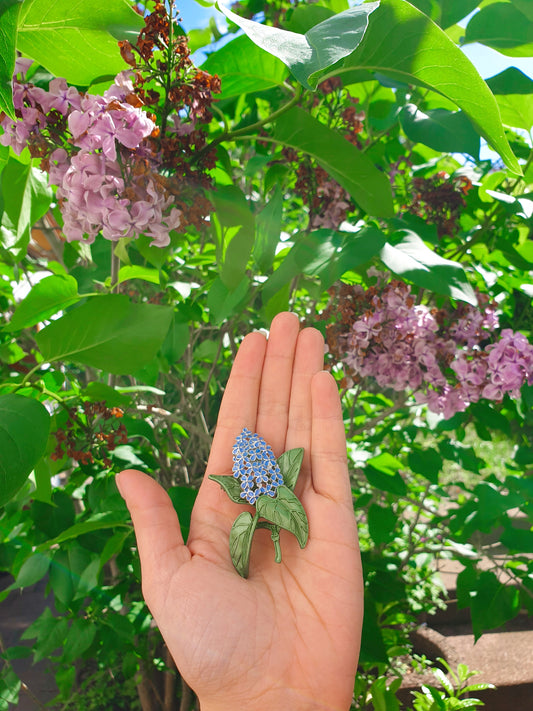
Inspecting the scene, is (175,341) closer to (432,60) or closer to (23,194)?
(23,194)

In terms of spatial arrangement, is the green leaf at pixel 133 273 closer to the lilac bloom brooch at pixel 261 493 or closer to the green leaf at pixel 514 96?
the lilac bloom brooch at pixel 261 493

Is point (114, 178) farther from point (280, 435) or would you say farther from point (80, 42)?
point (280, 435)

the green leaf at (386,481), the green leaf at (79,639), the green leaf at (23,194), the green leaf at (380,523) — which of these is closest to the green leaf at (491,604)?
the green leaf at (380,523)

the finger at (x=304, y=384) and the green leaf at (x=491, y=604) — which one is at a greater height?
the finger at (x=304, y=384)

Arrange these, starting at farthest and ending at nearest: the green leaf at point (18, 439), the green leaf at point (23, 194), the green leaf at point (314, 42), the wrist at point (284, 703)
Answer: the green leaf at point (23, 194) < the wrist at point (284, 703) < the green leaf at point (18, 439) < the green leaf at point (314, 42)

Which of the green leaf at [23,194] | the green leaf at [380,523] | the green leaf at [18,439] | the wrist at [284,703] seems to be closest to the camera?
the green leaf at [18,439]

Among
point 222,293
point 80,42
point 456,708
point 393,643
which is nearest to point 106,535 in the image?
point 222,293
